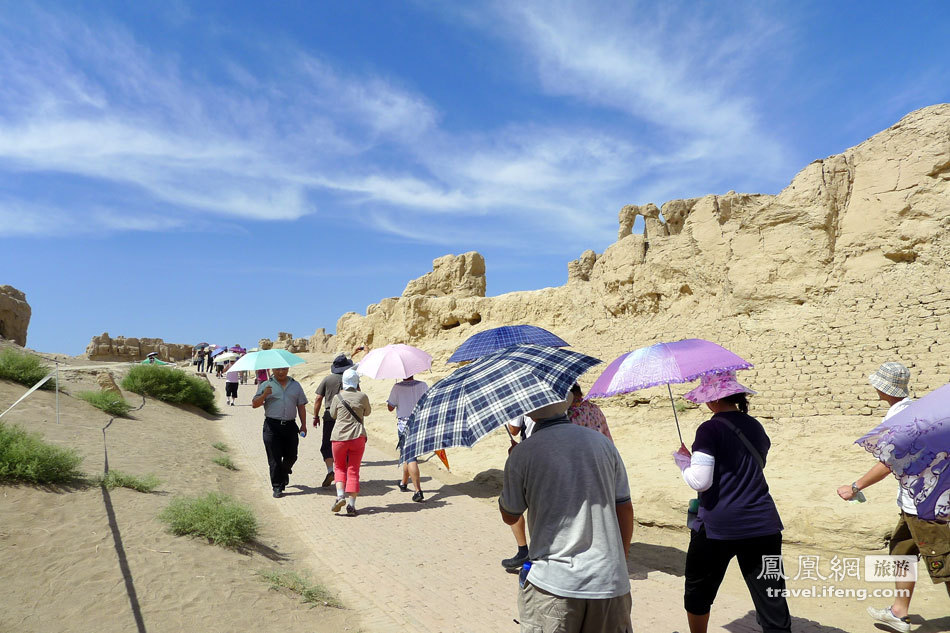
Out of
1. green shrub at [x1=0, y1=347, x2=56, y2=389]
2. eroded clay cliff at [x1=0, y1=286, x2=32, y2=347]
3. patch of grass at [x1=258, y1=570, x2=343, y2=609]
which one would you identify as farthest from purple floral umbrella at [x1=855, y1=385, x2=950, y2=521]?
eroded clay cliff at [x1=0, y1=286, x2=32, y2=347]

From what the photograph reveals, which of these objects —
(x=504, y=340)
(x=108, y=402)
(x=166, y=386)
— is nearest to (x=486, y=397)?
(x=504, y=340)

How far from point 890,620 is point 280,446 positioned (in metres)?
7.37

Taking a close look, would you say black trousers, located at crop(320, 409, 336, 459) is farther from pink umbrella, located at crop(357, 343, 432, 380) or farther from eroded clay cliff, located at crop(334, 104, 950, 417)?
eroded clay cliff, located at crop(334, 104, 950, 417)

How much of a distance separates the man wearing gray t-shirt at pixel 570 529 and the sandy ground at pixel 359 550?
83.0 inches

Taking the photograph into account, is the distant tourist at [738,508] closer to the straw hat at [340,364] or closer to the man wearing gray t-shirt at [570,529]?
the man wearing gray t-shirt at [570,529]


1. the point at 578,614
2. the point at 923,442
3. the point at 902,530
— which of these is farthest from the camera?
the point at 902,530

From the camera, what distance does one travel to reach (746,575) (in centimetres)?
331

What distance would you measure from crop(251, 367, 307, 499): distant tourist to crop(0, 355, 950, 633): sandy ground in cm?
47

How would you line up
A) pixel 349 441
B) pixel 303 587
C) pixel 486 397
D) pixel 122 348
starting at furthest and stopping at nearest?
pixel 122 348, pixel 349 441, pixel 303 587, pixel 486 397

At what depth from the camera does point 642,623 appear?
434cm

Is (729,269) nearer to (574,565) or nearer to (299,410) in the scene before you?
(299,410)

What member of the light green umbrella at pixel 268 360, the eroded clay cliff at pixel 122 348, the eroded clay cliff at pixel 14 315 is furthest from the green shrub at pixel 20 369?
the eroded clay cliff at pixel 122 348

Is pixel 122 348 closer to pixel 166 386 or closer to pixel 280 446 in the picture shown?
pixel 166 386

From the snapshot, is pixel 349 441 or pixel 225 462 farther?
pixel 225 462
